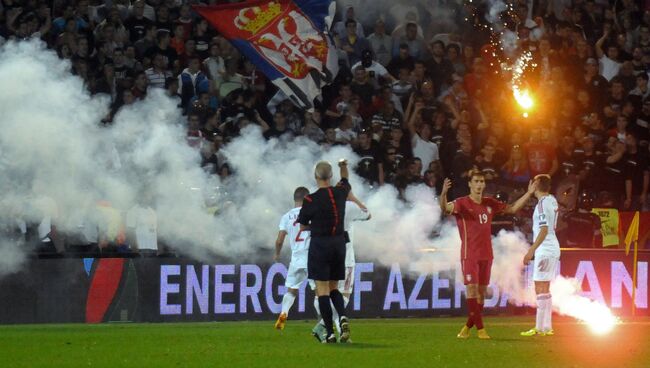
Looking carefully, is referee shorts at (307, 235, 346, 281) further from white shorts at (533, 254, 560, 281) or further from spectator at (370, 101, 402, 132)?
spectator at (370, 101, 402, 132)

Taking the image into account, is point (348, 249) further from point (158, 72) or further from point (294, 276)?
point (158, 72)

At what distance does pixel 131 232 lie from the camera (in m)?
20.3

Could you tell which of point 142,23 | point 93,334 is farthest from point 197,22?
point 93,334

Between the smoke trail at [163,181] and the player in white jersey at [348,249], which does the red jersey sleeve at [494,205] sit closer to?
the player in white jersey at [348,249]

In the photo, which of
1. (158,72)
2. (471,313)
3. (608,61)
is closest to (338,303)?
(471,313)

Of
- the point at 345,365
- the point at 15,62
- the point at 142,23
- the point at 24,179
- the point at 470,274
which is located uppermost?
the point at 142,23

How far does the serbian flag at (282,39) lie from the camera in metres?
22.8

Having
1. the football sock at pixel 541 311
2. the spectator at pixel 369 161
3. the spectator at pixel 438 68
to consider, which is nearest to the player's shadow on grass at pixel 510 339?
the football sock at pixel 541 311

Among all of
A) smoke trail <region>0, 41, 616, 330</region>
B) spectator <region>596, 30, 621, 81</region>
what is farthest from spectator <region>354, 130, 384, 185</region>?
spectator <region>596, 30, 621, 81</region>

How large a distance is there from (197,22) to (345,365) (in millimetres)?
12131

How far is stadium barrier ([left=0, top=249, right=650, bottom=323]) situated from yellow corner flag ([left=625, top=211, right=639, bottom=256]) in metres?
0.15

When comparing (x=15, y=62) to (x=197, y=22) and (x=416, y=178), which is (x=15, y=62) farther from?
(x=416, y=178)

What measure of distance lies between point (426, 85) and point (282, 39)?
3087 millimetres

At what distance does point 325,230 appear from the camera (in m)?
14.9
